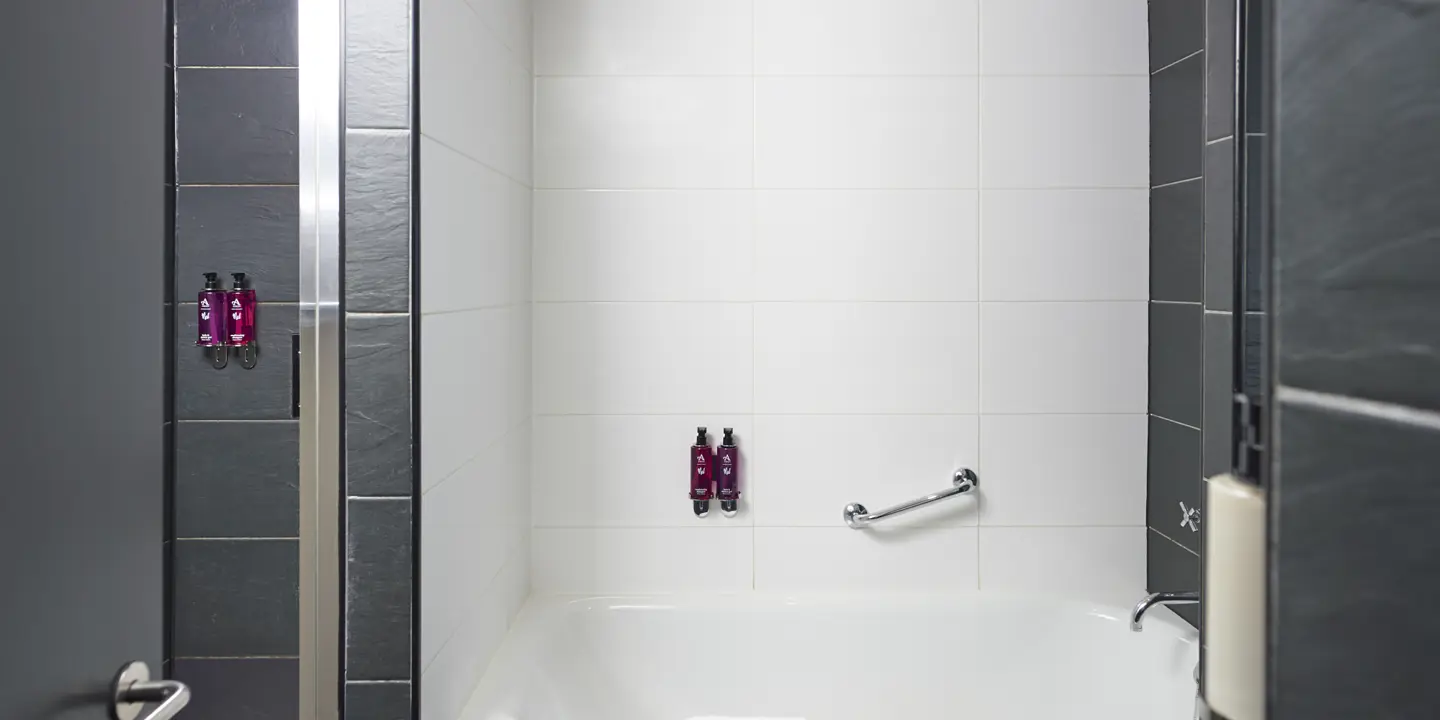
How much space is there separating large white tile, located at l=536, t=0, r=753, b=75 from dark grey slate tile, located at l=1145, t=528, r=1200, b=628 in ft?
4.95

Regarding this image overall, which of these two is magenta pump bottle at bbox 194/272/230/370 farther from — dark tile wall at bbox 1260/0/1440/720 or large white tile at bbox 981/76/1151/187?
large white tile at bbox 981/76/1151/187

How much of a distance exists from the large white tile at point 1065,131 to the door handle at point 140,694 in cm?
203

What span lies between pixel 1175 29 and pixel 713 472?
→ 1457 millimetres

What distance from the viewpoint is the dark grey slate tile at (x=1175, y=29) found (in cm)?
213

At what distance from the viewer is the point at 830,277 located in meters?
2.38

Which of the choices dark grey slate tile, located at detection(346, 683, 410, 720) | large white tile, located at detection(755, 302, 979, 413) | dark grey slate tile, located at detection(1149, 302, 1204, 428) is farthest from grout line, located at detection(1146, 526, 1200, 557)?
dark grey slate tile, located at detection(346, 683, 410, 720)

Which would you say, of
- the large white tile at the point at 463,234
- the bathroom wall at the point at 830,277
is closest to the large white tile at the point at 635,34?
the bathroom wall at the point at 830,277

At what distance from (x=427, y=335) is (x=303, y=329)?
0.19 metres

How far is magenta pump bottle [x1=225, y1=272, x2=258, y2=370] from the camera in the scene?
1.20m

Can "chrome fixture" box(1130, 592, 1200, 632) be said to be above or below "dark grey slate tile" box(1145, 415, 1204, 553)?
below

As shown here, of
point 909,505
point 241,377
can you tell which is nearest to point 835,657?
point 909,505

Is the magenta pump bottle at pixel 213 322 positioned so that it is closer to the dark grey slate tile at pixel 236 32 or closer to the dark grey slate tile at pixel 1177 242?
the dark grey slate tile at pixel 236 32

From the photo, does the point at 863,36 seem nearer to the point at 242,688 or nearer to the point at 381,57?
the point at 381,57

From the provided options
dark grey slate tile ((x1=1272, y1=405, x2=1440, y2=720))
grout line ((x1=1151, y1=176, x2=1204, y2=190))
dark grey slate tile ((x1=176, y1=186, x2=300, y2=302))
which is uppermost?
grout line ((x1=1151, y1=176, x2=1204, y2=190))
